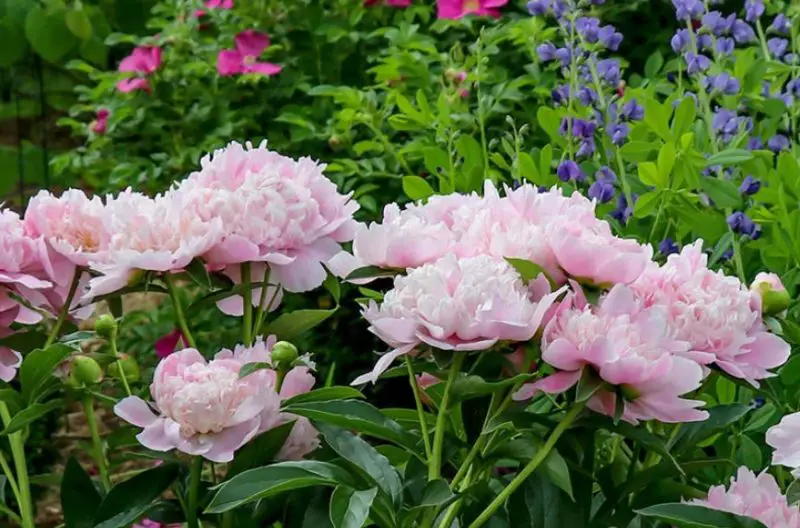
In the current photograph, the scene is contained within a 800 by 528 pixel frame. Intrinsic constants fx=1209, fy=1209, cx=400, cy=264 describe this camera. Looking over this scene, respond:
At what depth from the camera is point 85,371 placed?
86cm

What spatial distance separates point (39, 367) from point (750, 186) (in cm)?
71

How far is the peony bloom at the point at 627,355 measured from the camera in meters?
0.68

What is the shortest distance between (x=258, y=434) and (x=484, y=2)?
1.43 meters

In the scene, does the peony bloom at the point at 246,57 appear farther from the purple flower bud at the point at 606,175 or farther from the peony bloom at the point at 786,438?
the peony bloom at the point at 786,438

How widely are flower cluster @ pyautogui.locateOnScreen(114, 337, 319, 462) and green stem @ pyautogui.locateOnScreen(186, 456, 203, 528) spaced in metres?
0.04

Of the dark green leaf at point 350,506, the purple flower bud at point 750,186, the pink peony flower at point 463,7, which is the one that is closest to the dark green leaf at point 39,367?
the dark green leaf at point 350,506

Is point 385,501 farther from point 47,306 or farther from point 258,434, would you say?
point 47,306

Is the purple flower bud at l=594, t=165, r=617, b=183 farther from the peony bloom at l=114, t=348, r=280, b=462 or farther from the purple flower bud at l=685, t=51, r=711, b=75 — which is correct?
the peony bloom at l=114, t=348, r=280, b=462

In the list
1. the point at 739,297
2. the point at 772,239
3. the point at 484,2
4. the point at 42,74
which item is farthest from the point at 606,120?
the point at 42,74

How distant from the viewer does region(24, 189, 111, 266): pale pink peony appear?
2.90ft

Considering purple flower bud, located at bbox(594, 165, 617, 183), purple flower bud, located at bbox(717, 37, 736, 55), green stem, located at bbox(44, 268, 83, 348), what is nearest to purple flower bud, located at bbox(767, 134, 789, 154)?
purple flower bud, located at bbox(717, 37, 736, 55)

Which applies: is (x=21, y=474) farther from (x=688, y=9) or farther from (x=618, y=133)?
(x=688, y=9)

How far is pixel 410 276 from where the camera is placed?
0.71m

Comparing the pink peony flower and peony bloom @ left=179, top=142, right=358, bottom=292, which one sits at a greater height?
peony bloom @ left=179, top=142, right=358, bottom=292
